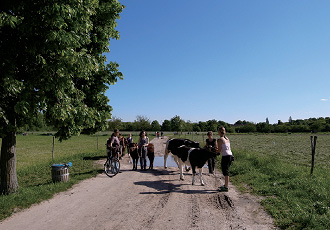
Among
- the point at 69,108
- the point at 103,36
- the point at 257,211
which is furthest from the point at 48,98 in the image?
the point at 257,211

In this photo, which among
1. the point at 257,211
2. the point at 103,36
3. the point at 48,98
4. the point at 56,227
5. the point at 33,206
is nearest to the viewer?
the point at 56,227

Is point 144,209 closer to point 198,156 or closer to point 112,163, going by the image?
point 198,156

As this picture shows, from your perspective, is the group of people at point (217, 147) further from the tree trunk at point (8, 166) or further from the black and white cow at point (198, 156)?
the tree trunk at point (8, 166)

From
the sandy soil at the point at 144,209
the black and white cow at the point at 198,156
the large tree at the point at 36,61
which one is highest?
the large tree at the point at 36,61

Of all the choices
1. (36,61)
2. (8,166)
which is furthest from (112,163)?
(36,61)

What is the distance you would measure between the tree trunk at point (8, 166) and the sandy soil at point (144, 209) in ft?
5.66

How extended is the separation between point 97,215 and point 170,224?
1949 millimetres

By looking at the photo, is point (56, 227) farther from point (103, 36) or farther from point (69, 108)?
point (103, 36)

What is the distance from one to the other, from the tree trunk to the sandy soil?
1725mm

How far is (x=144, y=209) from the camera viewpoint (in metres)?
6.02

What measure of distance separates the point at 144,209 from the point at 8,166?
5.17m

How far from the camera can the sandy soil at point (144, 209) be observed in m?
5.07

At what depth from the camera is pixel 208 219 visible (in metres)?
5.37

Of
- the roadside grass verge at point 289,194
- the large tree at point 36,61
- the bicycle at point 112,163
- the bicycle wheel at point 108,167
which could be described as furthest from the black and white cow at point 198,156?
the large tree at point 36,61
